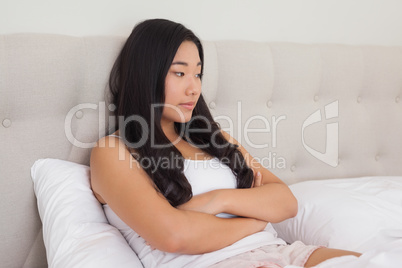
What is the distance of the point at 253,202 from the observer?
1.23 meters

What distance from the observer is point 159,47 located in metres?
1.26

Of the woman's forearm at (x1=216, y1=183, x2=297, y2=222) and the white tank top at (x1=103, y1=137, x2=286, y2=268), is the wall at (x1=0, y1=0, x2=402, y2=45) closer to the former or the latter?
the white tank top at (x1=103, y1=137, x2=286, y2=268)

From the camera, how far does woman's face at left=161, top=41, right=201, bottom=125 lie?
1.27 m

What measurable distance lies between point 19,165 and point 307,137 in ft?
3.48

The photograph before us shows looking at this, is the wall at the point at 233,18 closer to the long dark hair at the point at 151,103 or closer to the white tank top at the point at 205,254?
the long dark hair at the point at 151,103

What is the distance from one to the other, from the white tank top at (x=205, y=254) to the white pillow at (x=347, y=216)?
14 cm

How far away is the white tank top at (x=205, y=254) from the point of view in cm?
113

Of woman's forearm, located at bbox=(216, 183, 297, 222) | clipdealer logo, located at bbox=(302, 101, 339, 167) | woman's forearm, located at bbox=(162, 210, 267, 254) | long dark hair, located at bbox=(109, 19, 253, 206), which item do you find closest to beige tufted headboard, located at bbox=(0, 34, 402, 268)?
clipdealer logo, located at bbox=(302, 101, 339, 167)

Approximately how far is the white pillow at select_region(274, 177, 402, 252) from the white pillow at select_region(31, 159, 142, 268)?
575 mm

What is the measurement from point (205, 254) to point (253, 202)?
0.67ft

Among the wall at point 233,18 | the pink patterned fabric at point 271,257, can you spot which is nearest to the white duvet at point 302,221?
the pink patterned fabric at point 271,257

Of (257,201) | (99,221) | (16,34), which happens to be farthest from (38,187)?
Answer: (257,201)

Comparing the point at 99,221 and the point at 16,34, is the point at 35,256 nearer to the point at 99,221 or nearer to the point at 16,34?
the point at 99,221

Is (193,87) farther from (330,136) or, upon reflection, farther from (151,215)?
(330,136)
